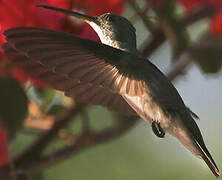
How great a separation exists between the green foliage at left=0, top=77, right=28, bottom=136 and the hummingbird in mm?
336

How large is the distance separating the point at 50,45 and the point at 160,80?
0.30m

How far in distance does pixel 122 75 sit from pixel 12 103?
1.75 ft

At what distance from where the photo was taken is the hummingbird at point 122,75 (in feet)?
4.15

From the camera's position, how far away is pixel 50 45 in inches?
47.1

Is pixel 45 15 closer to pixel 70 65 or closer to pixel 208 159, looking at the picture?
pixel 70 65

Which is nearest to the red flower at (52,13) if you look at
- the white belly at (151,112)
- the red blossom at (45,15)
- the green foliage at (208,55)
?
the red blossom at (45,15)

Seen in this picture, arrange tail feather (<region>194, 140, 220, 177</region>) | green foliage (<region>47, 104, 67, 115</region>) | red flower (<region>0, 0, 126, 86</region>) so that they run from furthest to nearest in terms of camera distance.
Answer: green foliage (<region>47, 104, 67, 115</region>), red flower (<region>0, 0, 126, 86</region>), tail feather (<region>194, 140, 220, 177</region>)

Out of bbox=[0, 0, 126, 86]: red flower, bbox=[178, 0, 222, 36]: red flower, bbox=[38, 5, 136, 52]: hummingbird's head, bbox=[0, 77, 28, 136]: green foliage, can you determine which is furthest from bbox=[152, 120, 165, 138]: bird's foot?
bbox=[178, 0, 222, 36]: red flower

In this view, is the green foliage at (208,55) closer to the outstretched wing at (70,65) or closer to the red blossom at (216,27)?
the red blossom at (216,27)

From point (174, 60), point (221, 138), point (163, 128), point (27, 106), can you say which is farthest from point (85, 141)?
point (221, 138)

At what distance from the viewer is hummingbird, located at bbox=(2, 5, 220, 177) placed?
126cm

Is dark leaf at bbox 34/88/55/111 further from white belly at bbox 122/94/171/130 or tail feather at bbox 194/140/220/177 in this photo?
tail feather at bbox 194/140/220/177

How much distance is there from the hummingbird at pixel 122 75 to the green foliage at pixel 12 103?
13.2 inches

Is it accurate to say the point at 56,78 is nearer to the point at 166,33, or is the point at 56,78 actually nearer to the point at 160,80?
the point at 160,80
